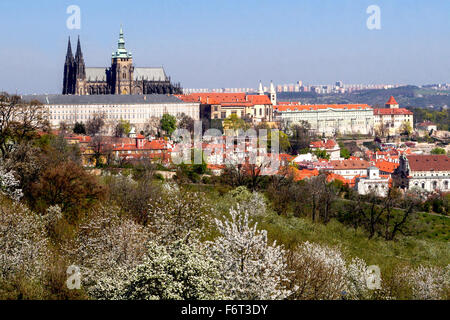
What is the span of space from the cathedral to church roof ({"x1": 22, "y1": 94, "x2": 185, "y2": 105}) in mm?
5352

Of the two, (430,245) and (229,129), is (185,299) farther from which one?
(229,129)

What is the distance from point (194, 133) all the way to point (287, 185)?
35.8 metres

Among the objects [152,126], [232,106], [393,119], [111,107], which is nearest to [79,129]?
[152,126]

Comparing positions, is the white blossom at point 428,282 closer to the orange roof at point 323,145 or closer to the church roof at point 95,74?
the orange roof at point 323,145

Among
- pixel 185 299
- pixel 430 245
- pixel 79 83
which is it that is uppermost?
pixel 79 83

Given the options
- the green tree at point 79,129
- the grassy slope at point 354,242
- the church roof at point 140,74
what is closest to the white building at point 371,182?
the grassy slope at point 354,242

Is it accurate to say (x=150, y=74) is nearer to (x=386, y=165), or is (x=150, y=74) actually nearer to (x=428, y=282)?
(x=386, y=165)

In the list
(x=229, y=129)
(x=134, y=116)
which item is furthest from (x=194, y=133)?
(x=134, y=116)

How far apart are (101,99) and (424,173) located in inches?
1480

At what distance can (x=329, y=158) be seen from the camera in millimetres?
64562

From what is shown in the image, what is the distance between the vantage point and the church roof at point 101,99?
77562 millimetres

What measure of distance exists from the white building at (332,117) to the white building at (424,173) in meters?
42.3

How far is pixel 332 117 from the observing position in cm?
10725
